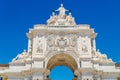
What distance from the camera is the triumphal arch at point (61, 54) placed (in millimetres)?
36000

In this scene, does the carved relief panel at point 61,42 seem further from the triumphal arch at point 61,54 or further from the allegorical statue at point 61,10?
the allegorical statue at point 61,10

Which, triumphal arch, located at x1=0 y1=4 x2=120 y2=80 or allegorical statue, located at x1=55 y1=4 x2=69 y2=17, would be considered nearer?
triumphal arch, located at x1=0 y1=4 x2=120 y2=80

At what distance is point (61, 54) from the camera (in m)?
37.2

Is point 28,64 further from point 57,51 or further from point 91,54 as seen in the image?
point 91,54

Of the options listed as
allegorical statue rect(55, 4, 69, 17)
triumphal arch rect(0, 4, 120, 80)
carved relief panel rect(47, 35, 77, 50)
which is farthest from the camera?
allegorical statue rect(55, 4, 69, 17)

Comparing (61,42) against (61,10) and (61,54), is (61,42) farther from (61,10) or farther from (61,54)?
(61,10)

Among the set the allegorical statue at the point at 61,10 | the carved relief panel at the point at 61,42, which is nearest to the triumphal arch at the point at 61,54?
the carved relief panel at the point at 61,42

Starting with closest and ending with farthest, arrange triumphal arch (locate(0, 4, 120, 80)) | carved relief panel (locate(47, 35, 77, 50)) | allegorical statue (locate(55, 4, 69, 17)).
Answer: triumphal arch (locate(0, 4, 120, 80)) → carved relief panel (locate(47, 35, 77, 50)) → allegorical statue (locate(55, 4, 69, 17))

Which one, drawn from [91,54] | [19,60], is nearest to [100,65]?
[91,54]

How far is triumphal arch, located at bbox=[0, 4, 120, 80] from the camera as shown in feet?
118

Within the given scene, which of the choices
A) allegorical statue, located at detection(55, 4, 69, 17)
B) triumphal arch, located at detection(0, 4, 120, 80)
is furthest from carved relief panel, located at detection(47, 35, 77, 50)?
allegorical statue, located at detection(55, 4, 69, 17)

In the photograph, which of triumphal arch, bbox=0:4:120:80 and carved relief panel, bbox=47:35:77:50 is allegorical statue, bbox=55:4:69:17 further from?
carved relief panel, bbox=47:35:77:50

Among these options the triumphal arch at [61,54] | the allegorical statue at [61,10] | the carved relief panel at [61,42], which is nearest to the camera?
the triumphal arch at [61,54]

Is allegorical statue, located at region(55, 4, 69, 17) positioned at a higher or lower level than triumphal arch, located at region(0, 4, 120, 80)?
higher
